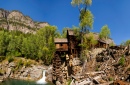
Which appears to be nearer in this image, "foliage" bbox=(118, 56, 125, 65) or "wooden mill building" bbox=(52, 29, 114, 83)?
"foliage" bbox=(118, 56, 125, 65)

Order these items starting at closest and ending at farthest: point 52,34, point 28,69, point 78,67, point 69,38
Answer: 1. point 78,67
2. point 69,38
3. point 28,69
4. point 52,34

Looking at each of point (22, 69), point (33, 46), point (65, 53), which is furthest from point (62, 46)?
point (33, 46)

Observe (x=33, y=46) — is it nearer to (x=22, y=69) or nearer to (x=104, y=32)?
(x=22, y=69)

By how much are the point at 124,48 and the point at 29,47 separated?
59410 millimetres

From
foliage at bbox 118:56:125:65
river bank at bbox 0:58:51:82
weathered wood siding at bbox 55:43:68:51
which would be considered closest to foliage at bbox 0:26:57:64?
river bank at bbox 0:58:51:82

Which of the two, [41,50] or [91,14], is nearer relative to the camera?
[91,14]

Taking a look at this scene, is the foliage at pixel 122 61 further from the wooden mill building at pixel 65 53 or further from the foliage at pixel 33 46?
the foliage at pixel 33 46

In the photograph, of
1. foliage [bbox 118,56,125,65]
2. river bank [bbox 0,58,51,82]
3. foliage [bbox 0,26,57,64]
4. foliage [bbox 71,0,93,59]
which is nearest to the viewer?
foliage [bbox 118,56,125,65]

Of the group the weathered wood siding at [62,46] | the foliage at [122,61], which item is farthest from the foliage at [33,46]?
the foliage at [122,61]

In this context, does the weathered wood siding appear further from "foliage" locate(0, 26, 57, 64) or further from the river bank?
"foliage" locate(0, 26, 57, 64)

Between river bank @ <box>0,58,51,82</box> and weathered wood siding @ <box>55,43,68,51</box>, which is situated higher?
weathered wood siding @ <box>55,43,68,51</box>

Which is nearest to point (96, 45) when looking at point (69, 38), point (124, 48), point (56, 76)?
point (69, 38)

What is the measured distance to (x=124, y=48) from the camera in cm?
4275

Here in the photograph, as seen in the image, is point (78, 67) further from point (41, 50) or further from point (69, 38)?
point (41, 50)
